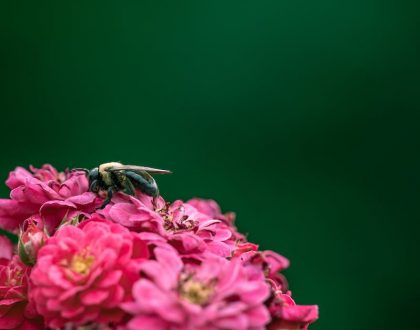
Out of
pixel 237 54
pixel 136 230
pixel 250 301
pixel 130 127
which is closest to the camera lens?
pixel 250 301

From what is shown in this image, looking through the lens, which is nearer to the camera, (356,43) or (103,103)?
(103,103)

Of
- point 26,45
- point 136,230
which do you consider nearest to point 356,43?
point 26,45

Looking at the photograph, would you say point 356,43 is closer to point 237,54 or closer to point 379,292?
point 237,54

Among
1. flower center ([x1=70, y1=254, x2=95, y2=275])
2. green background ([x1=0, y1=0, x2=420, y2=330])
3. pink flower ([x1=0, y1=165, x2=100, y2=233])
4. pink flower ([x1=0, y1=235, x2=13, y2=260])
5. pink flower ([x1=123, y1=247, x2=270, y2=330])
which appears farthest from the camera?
green background ([x1=0, y1=0, x2=420, y2=330])

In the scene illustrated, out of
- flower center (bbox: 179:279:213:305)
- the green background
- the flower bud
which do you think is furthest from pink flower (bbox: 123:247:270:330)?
the green background

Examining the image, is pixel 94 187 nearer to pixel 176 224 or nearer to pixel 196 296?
pixel 176 224

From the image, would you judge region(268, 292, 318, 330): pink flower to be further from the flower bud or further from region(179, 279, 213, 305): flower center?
the flower bud
